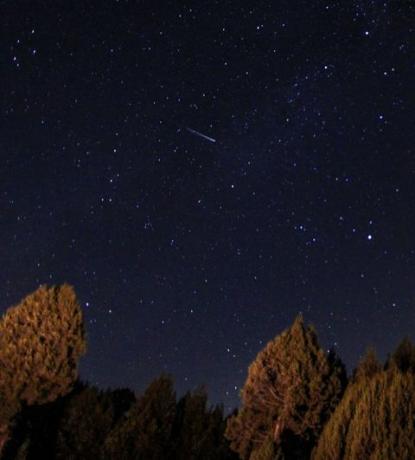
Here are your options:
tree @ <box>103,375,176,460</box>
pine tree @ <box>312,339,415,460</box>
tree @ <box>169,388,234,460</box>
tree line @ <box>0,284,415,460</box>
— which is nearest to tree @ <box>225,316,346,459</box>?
tree line @ <box>0,284,415,460</box>

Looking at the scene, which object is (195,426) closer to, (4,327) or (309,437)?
(309,437)

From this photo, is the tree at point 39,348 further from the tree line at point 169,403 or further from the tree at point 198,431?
the tree at point 198,431

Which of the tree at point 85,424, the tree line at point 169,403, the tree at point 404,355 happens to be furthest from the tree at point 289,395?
the tree at point 85,424

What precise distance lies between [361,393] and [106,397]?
13.2 m

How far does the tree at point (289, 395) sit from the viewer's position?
2017cm

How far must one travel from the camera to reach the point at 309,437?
2031 cm

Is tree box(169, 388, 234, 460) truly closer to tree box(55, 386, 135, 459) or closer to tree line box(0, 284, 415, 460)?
tree line box(0, 284, 415, 460)

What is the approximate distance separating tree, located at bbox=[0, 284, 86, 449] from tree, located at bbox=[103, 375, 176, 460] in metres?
3.59

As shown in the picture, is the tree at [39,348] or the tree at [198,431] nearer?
the tree at [198,431]

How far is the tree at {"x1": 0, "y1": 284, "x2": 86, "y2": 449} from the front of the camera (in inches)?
922

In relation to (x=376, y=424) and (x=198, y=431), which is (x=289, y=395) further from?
(x=376, y=424)

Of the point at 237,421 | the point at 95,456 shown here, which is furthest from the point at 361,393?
the point at 95,456

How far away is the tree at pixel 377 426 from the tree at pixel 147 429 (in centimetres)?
762

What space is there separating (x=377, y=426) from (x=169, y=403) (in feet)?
37.0
